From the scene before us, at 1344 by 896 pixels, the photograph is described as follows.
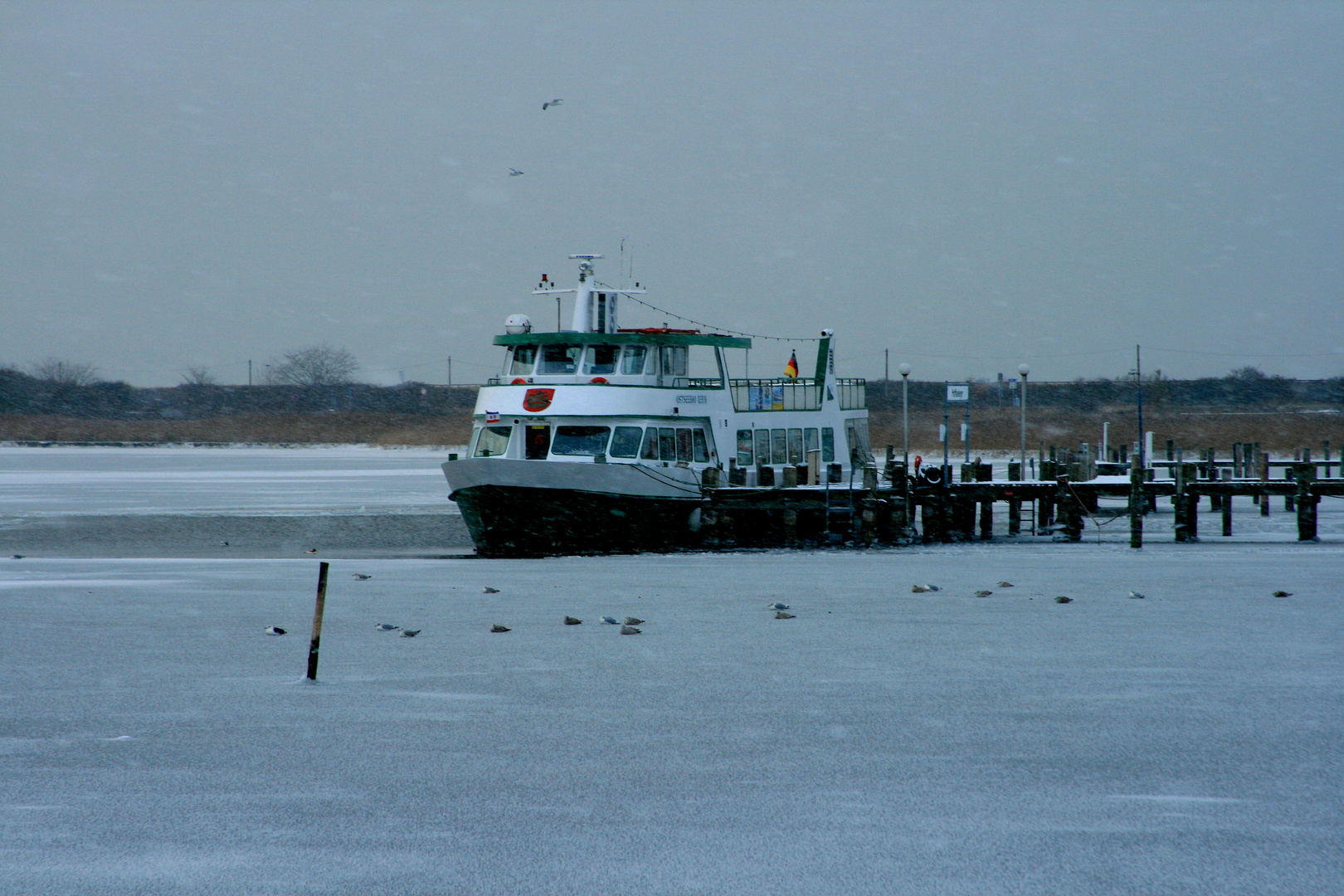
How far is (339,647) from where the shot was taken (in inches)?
461

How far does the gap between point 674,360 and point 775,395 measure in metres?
3.08

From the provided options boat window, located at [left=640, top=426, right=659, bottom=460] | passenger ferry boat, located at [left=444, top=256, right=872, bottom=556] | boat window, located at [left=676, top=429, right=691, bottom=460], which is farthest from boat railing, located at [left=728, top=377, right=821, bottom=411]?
boat window, located at [left=640, top=426, right=659, bottom=460]

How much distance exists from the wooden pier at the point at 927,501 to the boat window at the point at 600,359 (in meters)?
3.20

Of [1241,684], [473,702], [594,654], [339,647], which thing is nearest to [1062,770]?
[1241,684]

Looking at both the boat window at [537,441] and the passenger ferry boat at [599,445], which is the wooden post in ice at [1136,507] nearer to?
the passenger ferry boat at [599,445]

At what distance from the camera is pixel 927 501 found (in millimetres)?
27719

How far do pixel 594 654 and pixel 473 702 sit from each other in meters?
2.19

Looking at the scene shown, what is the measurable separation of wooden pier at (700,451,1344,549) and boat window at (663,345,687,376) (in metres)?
2.59

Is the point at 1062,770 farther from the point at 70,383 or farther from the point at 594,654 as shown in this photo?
the point at 70,383

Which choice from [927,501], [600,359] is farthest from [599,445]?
[927,501]

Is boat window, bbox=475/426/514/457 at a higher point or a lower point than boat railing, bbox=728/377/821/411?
lower

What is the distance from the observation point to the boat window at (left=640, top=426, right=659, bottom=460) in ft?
85.3

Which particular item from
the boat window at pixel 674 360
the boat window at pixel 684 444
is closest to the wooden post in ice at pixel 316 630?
the boat window at pixel 684 444

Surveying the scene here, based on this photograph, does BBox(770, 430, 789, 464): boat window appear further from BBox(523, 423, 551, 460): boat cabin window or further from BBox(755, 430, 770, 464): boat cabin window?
BBox(523, 423, 551, 460): boat cabin window
